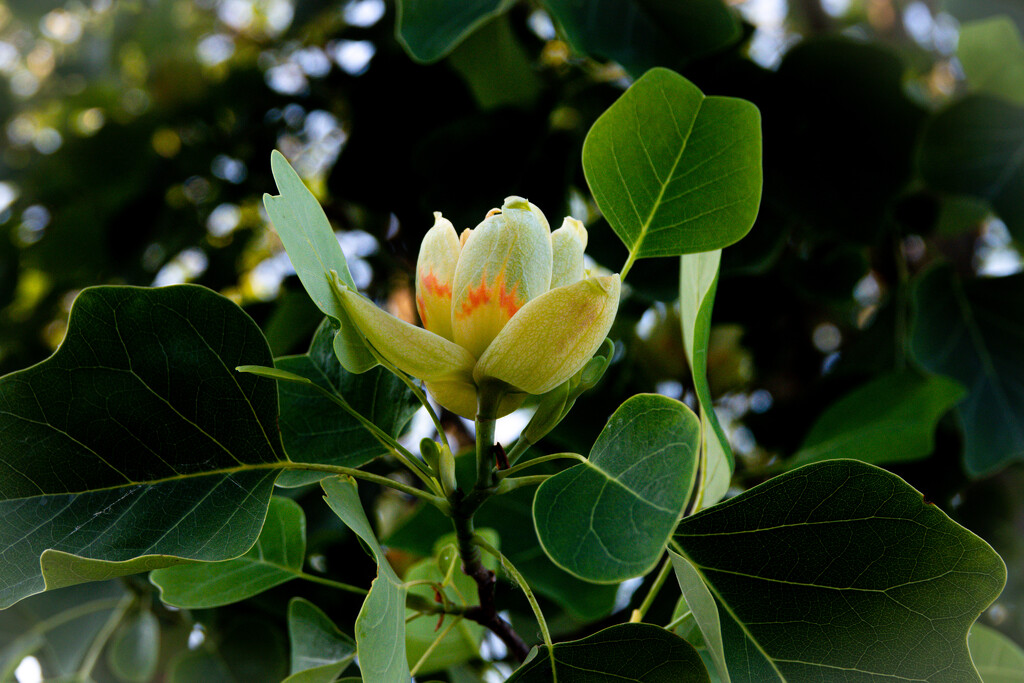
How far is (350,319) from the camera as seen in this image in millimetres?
406

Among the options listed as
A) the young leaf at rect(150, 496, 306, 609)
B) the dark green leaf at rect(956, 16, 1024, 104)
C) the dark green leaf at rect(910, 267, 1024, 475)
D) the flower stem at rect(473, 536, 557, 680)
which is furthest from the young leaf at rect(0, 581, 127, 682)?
the dark green leaf at rect(956, 16, 1024, 104)

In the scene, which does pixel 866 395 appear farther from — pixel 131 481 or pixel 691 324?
pixel 131 481

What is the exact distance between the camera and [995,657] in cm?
64

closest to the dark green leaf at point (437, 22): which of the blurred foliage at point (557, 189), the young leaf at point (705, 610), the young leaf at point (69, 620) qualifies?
the blurred foliage at point (557, 189)

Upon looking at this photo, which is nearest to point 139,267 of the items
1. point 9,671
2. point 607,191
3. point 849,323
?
point 9,671

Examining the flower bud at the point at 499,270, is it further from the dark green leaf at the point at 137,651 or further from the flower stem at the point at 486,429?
the dark green leaf at the point at 137,651

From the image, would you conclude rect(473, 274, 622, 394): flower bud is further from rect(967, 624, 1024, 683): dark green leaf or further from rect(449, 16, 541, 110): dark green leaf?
rect(449, 16, 541, 110): dark green leaf

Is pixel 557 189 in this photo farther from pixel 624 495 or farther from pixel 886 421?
pixel 624 495

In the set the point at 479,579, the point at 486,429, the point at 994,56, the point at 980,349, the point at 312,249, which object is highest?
the point at 312,249

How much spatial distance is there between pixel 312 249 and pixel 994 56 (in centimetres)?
108

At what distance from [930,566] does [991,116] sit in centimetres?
83

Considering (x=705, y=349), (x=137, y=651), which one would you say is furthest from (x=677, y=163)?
(x=137, y=651)

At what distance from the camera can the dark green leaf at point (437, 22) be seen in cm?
74

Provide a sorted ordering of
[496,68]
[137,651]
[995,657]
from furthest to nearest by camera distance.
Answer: [496,68] → [137,651] → [995,657]
